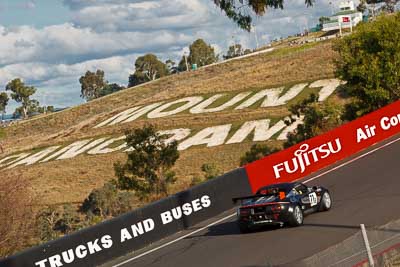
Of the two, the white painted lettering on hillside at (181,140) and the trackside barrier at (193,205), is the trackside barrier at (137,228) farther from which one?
the white painted lettering on hillside at (181,140)

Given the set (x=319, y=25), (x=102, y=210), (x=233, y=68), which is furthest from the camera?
(x=319, y=25)

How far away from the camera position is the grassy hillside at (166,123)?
190ft

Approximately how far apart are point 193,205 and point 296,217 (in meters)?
4.87

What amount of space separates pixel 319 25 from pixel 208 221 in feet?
545

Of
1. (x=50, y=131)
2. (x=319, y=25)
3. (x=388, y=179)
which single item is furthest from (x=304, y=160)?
(x=319, y=25)

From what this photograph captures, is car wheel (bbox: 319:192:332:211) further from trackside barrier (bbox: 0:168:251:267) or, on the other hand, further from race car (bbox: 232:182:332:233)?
trackside barrier (bbox: 0:168:251:267)

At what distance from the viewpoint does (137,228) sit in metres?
20.1

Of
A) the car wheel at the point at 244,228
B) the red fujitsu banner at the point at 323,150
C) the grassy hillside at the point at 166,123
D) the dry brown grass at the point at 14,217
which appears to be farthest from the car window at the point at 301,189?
the grassy hillside at the point at 166,123

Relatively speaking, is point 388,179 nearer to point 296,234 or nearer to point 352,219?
point 352,219

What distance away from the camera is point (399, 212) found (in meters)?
18.2

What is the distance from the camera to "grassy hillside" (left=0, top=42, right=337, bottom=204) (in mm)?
58062

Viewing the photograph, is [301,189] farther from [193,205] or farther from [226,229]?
[193,205]

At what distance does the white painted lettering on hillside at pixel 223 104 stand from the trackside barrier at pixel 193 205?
36.7 m

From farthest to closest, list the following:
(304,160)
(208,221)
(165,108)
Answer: (165,108), (304,160), (208,221)
